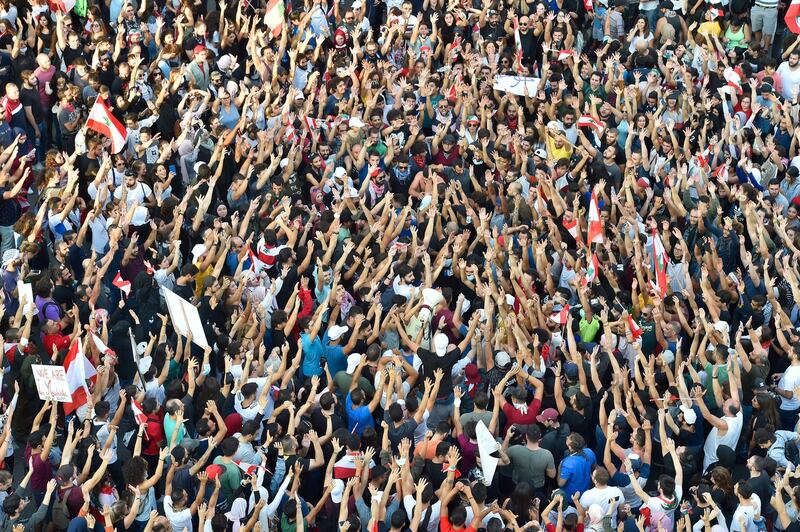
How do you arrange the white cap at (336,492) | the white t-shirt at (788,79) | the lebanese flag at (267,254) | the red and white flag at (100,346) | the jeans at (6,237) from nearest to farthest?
the white cap at (336,492) < the red and white flag at (100,346) < the lebanese flag at (267,254) < the jeans at (6,237) < the white t-shirt at (788,79)

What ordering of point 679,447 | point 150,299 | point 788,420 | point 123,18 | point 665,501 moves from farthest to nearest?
point 123,18 < point 150,299 < point 788,420 < point 679,447 < point 665,501

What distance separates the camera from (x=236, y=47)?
22000 mm

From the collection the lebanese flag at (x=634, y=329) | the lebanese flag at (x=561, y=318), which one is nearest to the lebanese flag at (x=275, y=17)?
the lebanese flag at (x=561, y=318)

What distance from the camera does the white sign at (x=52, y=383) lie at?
1412 cm

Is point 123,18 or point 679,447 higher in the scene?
point 123,18

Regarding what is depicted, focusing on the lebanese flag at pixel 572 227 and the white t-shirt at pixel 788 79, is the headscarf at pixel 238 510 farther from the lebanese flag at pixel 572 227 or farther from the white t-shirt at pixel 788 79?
the white t-shirt at pixel 788 79

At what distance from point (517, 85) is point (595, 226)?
4194 millimetres

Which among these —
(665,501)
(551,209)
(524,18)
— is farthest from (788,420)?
(524,18)

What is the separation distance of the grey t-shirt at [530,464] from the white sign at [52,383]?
440 centimetres

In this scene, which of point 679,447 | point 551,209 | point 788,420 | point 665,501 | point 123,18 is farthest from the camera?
point 123,18

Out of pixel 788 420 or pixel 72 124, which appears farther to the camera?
pixel 72 124

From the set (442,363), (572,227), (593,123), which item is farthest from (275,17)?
(442,363)

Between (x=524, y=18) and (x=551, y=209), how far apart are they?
4.48 metres

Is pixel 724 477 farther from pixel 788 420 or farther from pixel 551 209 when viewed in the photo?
pixel 551 209
